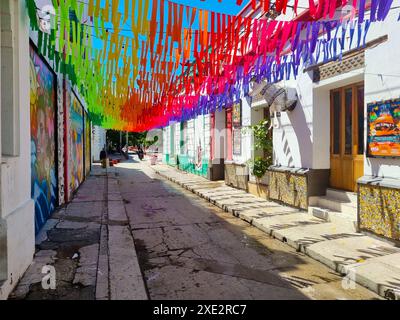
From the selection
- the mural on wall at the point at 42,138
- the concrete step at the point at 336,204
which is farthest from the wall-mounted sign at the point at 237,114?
the mural on wall at the point at 42,138

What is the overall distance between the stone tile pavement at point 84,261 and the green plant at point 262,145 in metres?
4.52

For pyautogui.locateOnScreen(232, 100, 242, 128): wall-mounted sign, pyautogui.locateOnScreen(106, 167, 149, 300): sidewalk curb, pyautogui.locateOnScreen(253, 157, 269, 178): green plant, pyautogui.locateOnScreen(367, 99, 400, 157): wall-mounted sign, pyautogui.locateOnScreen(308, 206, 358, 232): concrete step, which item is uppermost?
pyautogui.locateOnScreen(232, 100, 242, 128): wall-mounted sign

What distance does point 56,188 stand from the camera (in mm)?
8125

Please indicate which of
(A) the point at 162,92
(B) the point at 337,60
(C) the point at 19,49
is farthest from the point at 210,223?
(C) the point at 19,49

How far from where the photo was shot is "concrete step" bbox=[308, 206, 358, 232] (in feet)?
20.5

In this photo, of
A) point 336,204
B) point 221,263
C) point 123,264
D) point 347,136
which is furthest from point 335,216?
point 123,264

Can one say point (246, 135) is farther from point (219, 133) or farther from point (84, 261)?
point (84, 261)

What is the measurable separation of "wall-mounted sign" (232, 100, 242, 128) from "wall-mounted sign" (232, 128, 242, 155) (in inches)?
8.7

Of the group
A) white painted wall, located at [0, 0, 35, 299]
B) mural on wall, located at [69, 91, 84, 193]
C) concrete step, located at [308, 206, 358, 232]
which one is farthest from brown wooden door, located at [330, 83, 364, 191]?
mural on wall, located at [69, 91, 84, 193]

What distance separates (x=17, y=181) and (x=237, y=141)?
9.10 meters

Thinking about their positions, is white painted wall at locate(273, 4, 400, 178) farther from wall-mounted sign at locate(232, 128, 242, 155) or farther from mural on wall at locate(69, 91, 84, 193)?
mural on wall at locate(69, 91, 84, 193)

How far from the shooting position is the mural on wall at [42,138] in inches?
224

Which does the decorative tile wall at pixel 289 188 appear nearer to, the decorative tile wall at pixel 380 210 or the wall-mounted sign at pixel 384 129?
the decorative tile wall at pixel 380 210

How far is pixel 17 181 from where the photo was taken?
409 centimetres
